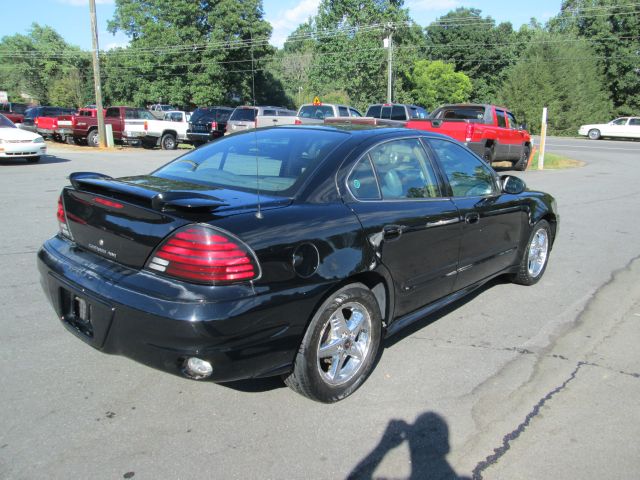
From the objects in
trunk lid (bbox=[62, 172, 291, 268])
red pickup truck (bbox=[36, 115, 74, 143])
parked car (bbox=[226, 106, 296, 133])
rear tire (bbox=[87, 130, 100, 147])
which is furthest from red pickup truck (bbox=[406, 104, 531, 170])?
red pickup truck (bbox=[36, 115, 74, 143])

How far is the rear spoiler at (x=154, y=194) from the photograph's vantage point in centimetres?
271

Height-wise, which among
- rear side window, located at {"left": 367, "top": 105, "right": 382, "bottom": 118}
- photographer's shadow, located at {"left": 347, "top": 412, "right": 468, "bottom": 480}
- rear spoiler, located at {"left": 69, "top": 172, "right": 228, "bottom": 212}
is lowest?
photographer's shadow, located at {"left": 347, "top": 412, "right": 468, "bottom": 480}

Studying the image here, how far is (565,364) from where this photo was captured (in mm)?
3850

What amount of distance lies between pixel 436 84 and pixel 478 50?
1550cm

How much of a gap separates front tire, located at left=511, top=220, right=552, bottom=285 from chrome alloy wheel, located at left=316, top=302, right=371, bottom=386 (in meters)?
2.66

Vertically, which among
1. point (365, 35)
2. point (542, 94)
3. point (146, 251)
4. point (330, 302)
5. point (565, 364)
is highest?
point (365, 35)

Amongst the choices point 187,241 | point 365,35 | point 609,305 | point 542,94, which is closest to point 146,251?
point 187,241

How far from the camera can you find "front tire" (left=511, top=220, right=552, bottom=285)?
17.7ft

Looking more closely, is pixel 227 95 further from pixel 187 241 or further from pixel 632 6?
pixel 187 241

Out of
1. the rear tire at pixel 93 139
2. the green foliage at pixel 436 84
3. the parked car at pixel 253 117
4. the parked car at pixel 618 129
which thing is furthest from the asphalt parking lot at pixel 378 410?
the green foliage at pixel 436 84

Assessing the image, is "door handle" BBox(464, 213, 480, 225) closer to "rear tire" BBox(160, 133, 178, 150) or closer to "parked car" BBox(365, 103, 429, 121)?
"parked car" BBox(365, 103, 429, 121)

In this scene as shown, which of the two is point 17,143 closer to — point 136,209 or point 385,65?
point 136,209

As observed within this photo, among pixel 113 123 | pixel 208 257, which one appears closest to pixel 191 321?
pixel 208 257

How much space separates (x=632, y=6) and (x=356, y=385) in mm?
63205
